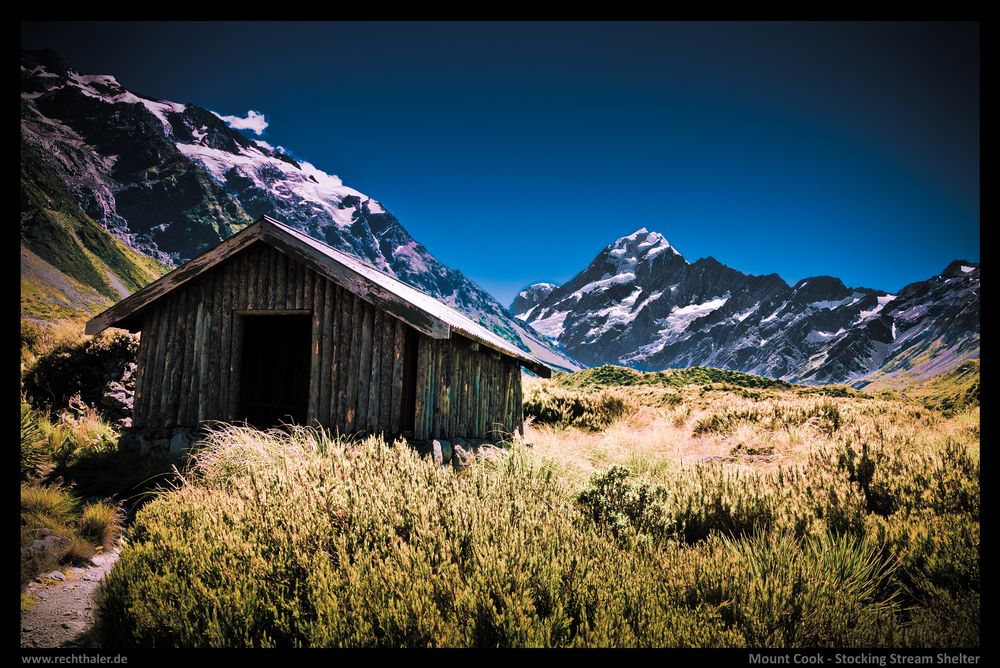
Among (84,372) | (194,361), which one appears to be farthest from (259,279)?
(84,372)

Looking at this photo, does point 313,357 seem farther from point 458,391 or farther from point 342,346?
point 458,391

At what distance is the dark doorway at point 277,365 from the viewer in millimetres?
8945

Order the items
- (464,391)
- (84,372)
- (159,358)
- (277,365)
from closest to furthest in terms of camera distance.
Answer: (159,358) → (464,391) → (84,372) → (277,365)

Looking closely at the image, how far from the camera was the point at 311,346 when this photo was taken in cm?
751

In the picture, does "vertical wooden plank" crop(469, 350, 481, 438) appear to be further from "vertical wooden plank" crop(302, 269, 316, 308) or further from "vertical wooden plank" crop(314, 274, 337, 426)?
"vertical wooden plank" crop(302, 269, 316, 308)

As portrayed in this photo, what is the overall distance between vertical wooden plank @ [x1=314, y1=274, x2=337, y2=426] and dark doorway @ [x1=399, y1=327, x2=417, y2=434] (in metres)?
1.14

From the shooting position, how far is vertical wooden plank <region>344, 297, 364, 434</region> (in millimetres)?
6727

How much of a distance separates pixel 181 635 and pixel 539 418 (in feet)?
38.1

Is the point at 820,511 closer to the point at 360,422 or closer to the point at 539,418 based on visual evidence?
the point at 360,422

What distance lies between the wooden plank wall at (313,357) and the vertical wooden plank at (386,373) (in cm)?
2

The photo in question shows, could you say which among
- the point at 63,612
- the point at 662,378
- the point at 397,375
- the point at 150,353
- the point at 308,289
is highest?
the point at 662,378

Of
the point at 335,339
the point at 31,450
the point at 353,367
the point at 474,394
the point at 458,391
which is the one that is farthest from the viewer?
the point at 474,394

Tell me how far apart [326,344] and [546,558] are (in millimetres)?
5255
